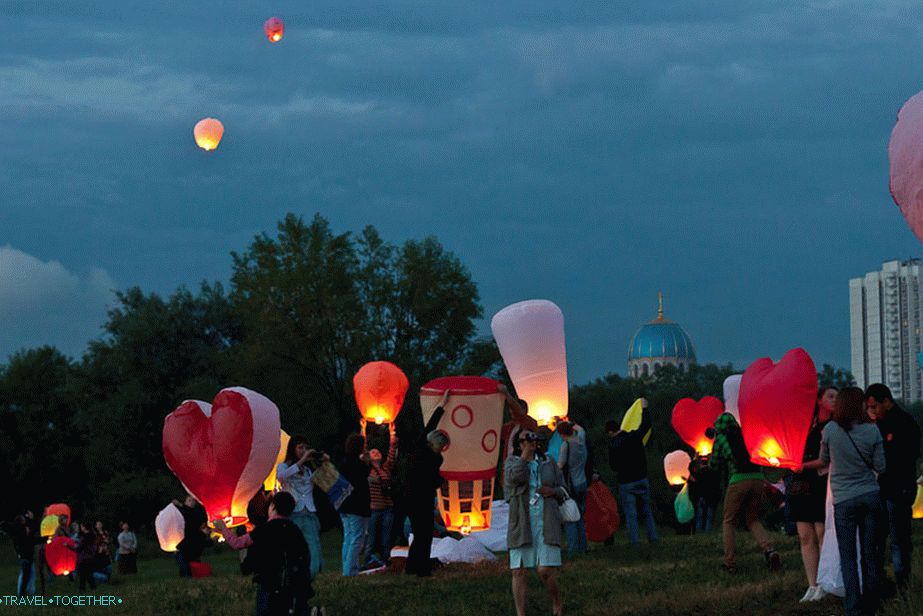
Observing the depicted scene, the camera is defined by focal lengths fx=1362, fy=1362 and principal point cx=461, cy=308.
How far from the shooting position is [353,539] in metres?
16.6

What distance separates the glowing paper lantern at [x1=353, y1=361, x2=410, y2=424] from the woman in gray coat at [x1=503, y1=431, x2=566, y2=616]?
29.2 ft

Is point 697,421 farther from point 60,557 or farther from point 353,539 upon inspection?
point 60,557

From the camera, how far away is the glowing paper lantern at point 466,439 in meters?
17.9

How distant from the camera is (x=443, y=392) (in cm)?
1794

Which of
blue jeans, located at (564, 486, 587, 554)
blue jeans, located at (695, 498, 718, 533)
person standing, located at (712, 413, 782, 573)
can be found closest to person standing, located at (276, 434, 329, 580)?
person standing, located at (712, 413, 782, 573)

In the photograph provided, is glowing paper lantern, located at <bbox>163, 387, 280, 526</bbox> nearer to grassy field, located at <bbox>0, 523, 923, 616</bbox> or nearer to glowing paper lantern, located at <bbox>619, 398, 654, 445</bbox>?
grassy field, located at <bbox>0, 523, 923, 616</bbox>

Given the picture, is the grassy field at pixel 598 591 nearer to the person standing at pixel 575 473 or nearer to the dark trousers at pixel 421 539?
the dark trousers at pixel 421 539

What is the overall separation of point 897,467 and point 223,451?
248 inches

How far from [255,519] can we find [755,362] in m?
4.93

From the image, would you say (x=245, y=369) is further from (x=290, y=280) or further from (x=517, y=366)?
(x=517, y=366)

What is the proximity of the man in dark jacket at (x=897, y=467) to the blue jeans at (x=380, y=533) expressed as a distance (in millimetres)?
6784

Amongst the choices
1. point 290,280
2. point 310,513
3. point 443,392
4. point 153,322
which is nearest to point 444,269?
point 290,280

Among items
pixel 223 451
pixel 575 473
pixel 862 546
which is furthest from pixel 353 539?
pixel 862 546

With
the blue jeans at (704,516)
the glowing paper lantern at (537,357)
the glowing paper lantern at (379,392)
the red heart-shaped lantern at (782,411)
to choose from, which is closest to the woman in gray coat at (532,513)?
the red heart-shaped lantern at (782,411)
